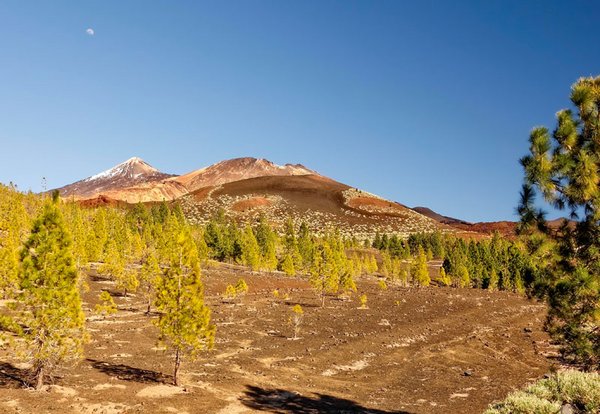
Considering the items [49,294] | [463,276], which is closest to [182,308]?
[49,294]

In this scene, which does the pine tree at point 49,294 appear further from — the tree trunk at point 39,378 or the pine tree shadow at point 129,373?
the pine tree shadow at point 129,373

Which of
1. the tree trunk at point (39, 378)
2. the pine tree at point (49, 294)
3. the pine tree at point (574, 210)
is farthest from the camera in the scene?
the tree trunk at point (39, 378)

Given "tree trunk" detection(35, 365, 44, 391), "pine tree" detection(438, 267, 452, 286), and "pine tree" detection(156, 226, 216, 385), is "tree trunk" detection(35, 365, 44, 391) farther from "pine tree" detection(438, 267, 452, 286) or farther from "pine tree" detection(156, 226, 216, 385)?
"pine tree" detection(438, 267, 452, 286)

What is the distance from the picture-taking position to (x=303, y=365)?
3684cm

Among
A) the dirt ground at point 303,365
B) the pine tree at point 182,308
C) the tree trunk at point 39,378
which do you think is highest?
the pine tree at point 182,308

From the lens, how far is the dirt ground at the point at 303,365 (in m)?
25.3

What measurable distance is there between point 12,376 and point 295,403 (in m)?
16.4

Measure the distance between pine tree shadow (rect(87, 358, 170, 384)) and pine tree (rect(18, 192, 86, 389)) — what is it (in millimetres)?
4360

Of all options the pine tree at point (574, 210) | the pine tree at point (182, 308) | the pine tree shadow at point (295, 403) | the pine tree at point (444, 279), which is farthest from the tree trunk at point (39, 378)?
the pine tree at point (444, 279)

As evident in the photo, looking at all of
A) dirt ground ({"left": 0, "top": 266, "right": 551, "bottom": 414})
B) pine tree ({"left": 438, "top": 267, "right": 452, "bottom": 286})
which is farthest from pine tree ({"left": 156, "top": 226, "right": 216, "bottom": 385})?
pine tree ({"left": 438, "top": 267, "right": 452, "bottom": 286})

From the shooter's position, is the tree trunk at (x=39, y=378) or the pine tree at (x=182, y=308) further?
the pine tree at (x=182, y=308)

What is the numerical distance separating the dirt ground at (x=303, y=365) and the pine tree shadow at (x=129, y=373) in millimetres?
65

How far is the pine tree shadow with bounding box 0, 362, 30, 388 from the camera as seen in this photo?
2483 centimetres

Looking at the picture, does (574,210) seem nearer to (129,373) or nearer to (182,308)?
(182,308)
